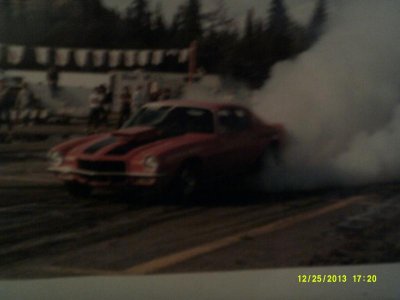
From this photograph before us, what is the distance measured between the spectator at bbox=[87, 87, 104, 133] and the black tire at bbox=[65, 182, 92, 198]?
1.29 ft

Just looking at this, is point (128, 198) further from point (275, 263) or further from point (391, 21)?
point (391, 21)

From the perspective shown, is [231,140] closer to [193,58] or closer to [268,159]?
[268,159]

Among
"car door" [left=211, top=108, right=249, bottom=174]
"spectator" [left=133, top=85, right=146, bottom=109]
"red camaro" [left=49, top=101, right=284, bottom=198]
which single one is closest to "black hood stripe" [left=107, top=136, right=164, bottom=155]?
"red camaro" [left=49, top=101, right=284, bottom=198]

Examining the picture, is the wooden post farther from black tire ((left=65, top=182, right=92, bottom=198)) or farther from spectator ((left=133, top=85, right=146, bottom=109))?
black tire ((left=65, top=182, right=92, bottom=198))

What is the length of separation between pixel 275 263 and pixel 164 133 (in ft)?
4.11

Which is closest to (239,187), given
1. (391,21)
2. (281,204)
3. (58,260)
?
(281,204)

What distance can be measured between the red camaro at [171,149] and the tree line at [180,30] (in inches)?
14.1

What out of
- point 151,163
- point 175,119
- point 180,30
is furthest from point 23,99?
point 180,30

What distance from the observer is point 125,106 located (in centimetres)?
446

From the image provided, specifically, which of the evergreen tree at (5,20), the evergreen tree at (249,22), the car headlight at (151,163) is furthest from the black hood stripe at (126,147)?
the evergreen tree at (249,22)

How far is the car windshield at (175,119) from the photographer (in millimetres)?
4465

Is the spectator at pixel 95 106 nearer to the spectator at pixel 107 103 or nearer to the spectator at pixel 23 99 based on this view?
the spectator at pixel 107 103

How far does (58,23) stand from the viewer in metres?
4.21

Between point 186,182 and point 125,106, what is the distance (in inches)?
28.1
